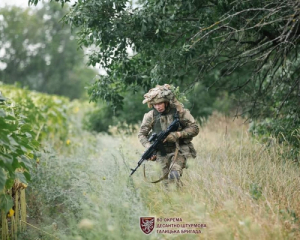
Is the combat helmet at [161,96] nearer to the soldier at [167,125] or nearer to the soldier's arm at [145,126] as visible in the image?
the soldier at [167,125]

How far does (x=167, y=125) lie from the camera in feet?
18.5

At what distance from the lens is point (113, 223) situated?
168 inches

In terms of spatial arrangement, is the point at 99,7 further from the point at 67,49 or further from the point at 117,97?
the point at 67,49

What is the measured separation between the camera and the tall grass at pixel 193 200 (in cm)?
404

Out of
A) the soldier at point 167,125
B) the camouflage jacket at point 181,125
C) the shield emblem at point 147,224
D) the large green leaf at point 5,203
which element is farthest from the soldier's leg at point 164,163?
the large green leaf at point 5,203

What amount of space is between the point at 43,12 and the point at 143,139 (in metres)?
50.7

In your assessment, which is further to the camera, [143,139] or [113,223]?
[143,139]

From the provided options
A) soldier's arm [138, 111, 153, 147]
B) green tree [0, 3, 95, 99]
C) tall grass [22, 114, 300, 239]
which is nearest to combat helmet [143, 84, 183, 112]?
soldier's arm [138, 111, 153, 147]

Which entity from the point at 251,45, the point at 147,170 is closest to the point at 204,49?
the point at 251,45

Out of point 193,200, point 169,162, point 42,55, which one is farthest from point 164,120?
point 42,55

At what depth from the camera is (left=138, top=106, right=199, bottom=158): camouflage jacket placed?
18.4 ft

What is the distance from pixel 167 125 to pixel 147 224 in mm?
1592

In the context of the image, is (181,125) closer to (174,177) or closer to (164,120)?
(164,120)

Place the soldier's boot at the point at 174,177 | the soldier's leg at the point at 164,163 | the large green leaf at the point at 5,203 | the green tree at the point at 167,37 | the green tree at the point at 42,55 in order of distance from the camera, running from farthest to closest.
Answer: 1. the green tree at the point at 42,55
2. the green tree at the point at 167,37
3. the soldier's leg at the point at 164,163
4. the soldier's boot at the point at 174,177
5. the large green leaf at the point at 5,203
